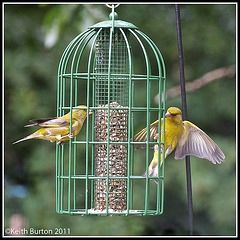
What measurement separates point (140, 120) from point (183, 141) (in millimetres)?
3434

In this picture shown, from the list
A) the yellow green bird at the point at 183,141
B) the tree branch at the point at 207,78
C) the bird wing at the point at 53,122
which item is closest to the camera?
the bird wing at the point at 53,122

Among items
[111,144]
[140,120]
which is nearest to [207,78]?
[140,120]

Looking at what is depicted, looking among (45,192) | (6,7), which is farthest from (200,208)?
(6,7)

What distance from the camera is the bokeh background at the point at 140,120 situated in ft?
26.5

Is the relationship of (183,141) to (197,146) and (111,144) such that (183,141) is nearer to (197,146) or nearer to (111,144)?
(197,146)

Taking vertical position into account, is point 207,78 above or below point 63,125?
above

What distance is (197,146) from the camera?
16.5ft

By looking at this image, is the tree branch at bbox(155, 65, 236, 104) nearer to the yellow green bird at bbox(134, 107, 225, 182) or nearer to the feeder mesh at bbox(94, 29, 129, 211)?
the yellow green bird at bbox(134, 107, 225, 182)

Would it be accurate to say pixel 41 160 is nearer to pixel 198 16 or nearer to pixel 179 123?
pixel 198 16

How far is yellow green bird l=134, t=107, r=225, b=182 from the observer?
4.96m

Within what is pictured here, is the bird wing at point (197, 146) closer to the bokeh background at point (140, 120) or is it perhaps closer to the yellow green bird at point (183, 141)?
the yellow green bird at point (183, 141)

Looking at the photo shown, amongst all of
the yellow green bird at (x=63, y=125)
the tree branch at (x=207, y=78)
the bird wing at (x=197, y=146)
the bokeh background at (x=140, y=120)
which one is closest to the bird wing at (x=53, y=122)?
the yellow green bird at (x=63, y=125)

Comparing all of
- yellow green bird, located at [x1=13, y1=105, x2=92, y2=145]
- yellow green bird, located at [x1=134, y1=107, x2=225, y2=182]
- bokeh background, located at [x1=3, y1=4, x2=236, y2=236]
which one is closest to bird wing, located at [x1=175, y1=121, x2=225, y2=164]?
A: yellow green bird, located at [x1=134, y1=107, x2=225, y2=182]

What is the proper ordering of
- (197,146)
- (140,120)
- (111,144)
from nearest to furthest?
(111,144) < (197,146) < (140,120)
